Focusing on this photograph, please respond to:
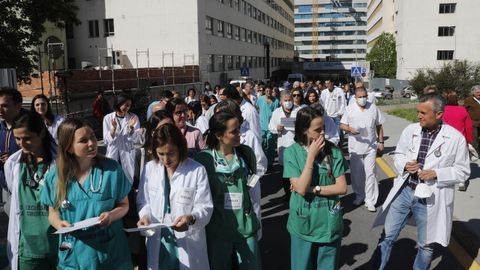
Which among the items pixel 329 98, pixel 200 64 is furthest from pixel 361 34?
pixel 329 98

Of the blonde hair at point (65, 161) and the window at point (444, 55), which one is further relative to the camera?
the window at point (444, 55)

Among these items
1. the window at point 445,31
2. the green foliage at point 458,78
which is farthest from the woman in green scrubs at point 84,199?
the window at point 445,31

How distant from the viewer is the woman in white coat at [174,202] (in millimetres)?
3078

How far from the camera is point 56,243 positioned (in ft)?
10.2

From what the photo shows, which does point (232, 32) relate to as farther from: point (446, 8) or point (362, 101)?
point (362, 101)

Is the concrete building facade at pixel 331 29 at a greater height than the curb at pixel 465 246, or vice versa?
the concrete building facade at pixel 331 29

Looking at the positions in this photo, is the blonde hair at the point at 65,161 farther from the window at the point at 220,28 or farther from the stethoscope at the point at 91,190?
the window at the point at 220,28

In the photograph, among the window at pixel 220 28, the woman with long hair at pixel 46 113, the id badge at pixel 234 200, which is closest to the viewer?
the id badge at pixel 234 200

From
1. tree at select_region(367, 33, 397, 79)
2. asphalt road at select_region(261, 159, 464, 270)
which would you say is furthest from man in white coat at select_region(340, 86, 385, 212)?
tree at select_region(367, 33, 397, 79)

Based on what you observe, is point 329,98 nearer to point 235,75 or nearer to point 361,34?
point 235,75

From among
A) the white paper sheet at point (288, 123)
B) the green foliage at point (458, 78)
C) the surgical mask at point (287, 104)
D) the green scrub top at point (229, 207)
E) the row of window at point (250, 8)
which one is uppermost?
the row of window at point (250, 8)

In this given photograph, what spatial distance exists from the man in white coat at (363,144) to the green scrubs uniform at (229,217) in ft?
12.6

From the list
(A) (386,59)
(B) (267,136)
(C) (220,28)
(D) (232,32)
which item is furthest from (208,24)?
(A) (386,59)

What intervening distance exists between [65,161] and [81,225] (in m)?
0.47
